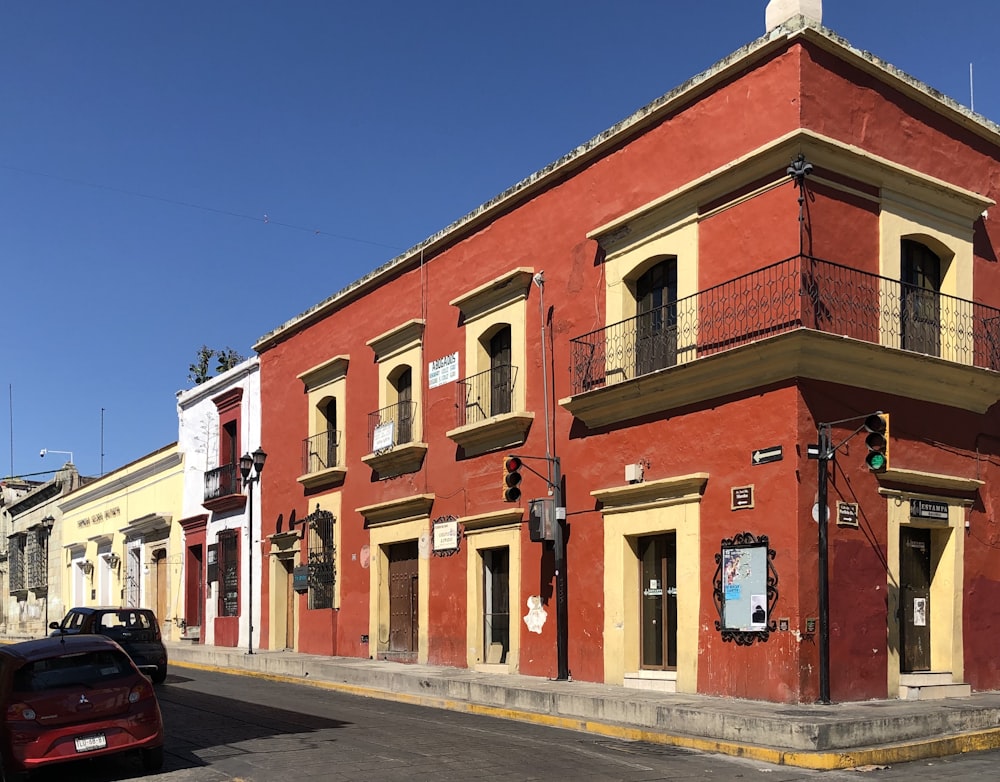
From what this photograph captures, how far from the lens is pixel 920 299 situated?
16.3m

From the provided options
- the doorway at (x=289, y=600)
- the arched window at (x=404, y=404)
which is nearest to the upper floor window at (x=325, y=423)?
the arched window at (x=404, y=404)

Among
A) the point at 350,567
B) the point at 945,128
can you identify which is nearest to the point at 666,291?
the point at 945,128

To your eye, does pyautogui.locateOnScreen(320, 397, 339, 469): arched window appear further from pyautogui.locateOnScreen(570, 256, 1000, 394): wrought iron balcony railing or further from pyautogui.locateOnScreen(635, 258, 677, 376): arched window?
pyautogui.locateOnScreen(635, 258, 677, 376): arched window

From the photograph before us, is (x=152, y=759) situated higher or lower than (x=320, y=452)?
lower

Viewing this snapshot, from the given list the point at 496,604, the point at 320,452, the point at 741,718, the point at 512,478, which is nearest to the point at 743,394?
the point at 512,478

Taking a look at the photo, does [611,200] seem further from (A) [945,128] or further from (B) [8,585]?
(B) [8,585]

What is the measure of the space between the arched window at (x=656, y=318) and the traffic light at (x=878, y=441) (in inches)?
140

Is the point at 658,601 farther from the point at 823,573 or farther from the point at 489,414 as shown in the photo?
the point at 489,414

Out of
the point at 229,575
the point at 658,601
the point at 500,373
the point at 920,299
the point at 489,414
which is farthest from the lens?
the point at 229,575

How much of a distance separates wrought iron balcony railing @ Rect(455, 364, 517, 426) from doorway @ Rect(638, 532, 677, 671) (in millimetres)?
4265

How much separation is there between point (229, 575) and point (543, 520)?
15.2 metres

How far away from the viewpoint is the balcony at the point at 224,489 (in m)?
30.1

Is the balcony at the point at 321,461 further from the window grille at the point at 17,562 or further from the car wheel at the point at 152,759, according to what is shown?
the window grille at the point at 17,562

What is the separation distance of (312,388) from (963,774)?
18.9m
